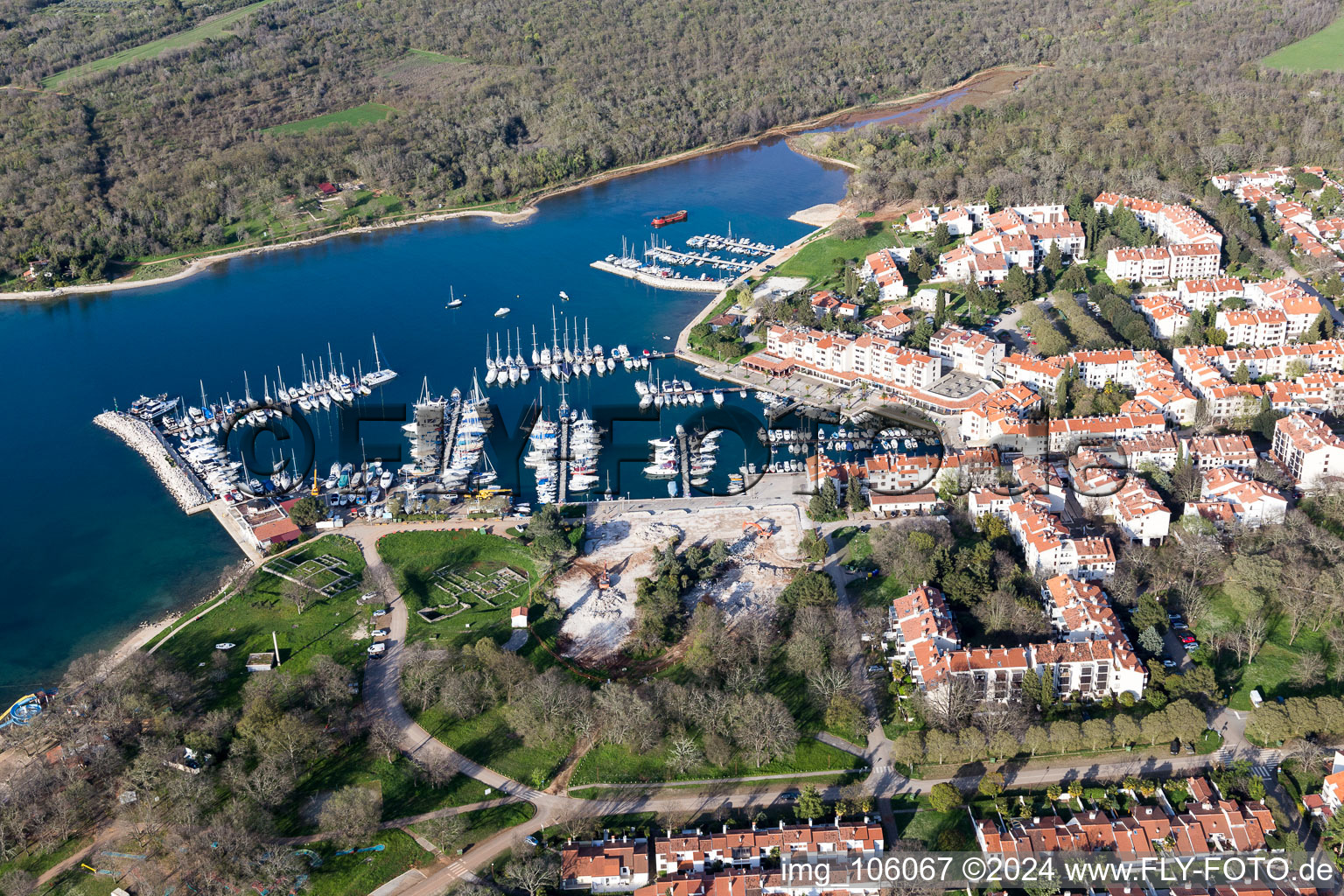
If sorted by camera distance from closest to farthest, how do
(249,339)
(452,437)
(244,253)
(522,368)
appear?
(452,437), (522,368), (249,339), (244,253)


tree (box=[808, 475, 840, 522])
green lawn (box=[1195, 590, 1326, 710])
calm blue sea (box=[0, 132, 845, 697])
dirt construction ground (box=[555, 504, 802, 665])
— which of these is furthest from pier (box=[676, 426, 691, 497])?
green lawn (box=[1195, 590, 1326, 710])

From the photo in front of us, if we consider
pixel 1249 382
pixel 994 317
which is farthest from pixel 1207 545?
pixel 994 317

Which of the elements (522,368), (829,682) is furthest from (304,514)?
(829,682)

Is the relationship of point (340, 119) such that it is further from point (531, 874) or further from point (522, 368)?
point (531, 874)

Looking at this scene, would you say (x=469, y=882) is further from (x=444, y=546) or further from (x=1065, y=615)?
(x=1065, y=615)

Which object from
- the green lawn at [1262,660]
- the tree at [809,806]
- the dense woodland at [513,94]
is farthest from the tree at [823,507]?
the dense woodland at [513,94]

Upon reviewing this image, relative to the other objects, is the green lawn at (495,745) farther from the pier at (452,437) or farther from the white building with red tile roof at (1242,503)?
the white building with red tile roof at (1242,503)
